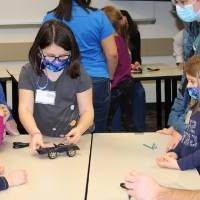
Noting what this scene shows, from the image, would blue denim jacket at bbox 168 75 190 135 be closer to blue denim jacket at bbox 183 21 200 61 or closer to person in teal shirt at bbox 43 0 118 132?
blue denim jacket at bbox 183 21 200 61

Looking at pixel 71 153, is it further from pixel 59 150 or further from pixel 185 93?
pixel 185 93

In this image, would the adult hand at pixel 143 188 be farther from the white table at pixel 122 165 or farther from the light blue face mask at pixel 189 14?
the light blue face mask at pixel 189 14

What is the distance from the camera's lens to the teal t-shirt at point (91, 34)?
2.96 meters

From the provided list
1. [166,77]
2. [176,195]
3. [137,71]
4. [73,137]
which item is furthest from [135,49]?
[176,195]

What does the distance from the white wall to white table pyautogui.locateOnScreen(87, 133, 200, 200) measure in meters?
3.96

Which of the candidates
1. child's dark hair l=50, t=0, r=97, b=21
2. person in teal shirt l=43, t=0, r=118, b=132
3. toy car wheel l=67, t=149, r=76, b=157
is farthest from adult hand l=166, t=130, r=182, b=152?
child's dark hair l=50, t=0, r=97, b=21

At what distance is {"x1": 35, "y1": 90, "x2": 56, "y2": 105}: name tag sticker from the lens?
2330mm

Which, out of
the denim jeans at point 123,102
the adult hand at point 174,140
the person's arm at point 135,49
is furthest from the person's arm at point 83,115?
the person's arm at point 135,49

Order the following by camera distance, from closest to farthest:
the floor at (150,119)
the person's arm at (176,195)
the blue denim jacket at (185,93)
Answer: the person's arm at (176,195) < the blue denim jacket at (185,93) < the floor at (150,119)

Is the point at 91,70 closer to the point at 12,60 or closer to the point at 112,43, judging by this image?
the point at 112,43

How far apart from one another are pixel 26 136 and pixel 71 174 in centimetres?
66

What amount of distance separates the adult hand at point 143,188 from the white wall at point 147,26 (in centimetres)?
481

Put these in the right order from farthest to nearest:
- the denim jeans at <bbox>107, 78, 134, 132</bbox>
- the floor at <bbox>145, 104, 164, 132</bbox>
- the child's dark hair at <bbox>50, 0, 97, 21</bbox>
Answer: the floor at <bbox>145, 104, 164, 132</bbox>, the denim jeans at <bbox>107, 78, 134, 132</bbox>, the child's dark hair at <bbox>50, 0, 97, 21</bbox>

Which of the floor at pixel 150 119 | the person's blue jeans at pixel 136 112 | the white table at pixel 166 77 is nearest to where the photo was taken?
the person's blue jeans at pixel 136 112
